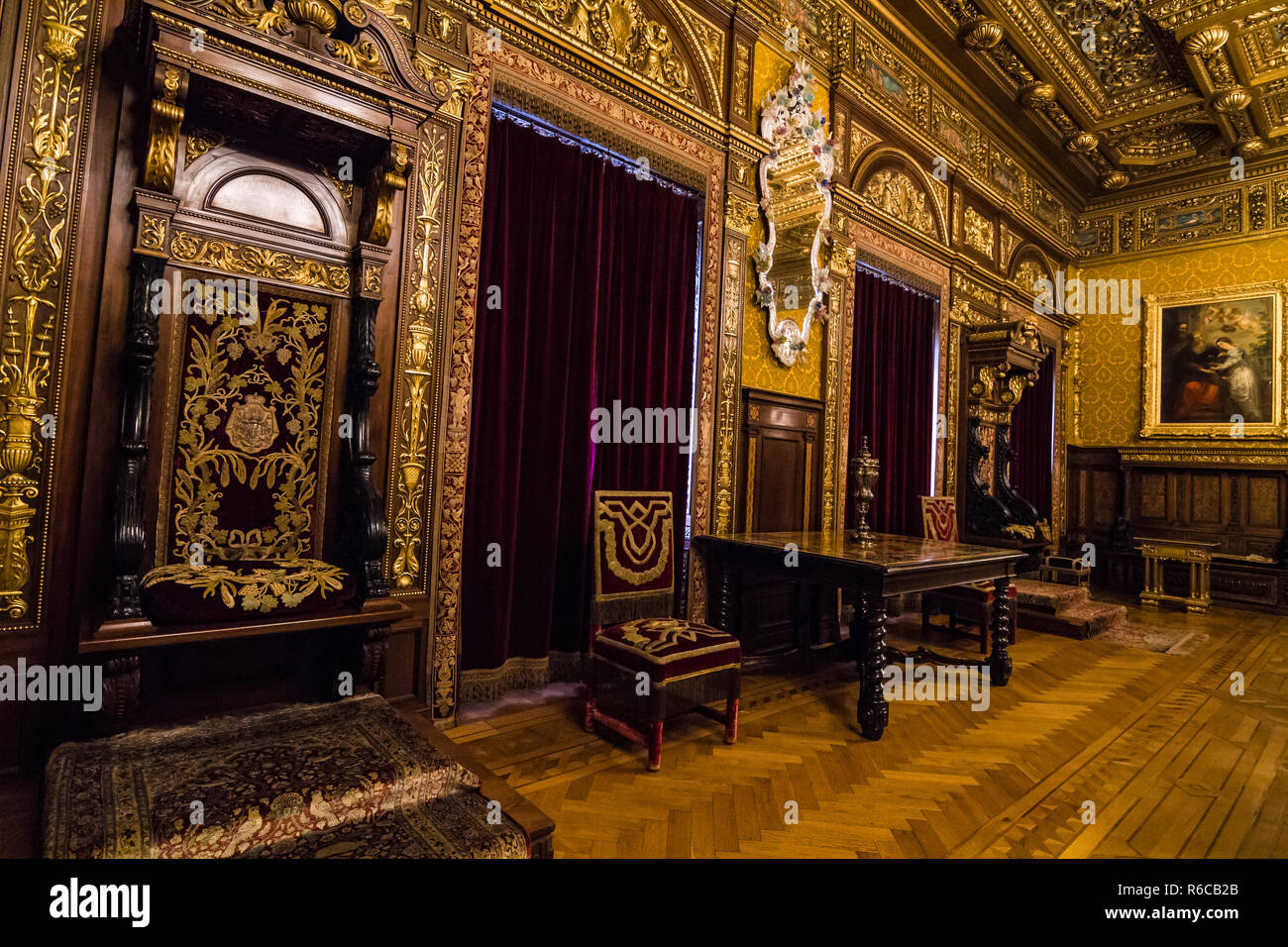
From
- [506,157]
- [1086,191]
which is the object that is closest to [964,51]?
[1086,191]

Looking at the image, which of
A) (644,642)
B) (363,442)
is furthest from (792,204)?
(363,442)

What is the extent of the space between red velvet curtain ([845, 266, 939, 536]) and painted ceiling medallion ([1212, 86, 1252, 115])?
3.35 meters

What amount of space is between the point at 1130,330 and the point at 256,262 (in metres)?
9.17

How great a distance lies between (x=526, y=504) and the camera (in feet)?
10.6

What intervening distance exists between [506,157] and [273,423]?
1.70 m

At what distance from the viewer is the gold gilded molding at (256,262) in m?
2.14

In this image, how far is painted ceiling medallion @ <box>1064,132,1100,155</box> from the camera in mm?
6703

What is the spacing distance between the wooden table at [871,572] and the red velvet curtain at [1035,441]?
11.8 ft

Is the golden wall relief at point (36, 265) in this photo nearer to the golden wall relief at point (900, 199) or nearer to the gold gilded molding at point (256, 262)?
the gold gilded molding at point (256, 262)

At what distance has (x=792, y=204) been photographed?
13.9 feet

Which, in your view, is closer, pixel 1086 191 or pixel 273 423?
pixel 273 423

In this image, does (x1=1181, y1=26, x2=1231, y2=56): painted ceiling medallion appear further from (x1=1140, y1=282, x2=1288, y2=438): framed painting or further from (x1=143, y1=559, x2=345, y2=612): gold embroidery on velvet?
(x1=143, y1=559, x2=345, y2=612): gold embroidery on velvet

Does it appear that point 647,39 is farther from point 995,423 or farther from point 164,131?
point 995,423

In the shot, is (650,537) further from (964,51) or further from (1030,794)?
(964,51)
